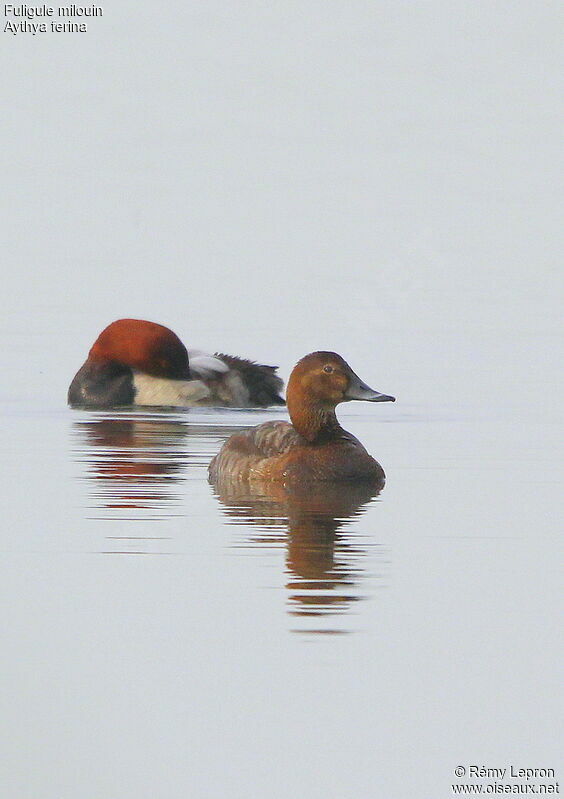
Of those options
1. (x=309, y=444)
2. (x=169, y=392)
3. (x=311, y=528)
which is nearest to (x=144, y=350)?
(x=169, y=392)

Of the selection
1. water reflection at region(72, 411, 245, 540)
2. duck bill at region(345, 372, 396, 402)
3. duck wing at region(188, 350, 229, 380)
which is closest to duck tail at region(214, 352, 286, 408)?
duck wing at region(188, 350, 229, 380)

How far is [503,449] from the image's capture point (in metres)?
13.7

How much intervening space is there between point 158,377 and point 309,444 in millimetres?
5881

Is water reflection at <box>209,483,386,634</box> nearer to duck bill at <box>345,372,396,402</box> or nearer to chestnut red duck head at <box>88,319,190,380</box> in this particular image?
duck bill at <box>345,372,396,402</box>

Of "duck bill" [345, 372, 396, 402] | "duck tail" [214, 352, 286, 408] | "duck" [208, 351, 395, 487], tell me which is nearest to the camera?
"duck" [208, 351, 395, 487]

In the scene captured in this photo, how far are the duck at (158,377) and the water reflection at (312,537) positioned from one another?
573 cm

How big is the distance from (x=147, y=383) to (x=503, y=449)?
4535 mm

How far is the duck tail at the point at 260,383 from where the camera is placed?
1742 cm

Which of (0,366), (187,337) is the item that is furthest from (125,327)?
(187,337)

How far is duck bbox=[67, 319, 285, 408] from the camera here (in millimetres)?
17266

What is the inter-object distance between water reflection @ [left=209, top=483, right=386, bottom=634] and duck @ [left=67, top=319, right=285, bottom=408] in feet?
18.8

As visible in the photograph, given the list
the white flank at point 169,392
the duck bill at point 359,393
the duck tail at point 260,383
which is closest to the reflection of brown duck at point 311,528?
the duck bill at point 359,393

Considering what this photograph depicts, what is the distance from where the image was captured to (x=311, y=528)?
395 inches

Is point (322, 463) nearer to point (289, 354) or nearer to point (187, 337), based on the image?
point (289, 354)
